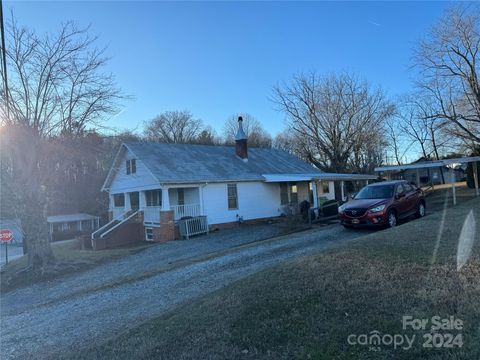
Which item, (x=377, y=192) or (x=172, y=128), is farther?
(x=172, y=128)

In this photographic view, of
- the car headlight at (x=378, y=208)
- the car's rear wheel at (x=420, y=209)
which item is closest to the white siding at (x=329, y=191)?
the car's rear wheel at (x=420, y=209)

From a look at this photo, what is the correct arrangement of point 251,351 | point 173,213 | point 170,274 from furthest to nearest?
point 173,213 → point 170,274 → point 251,351

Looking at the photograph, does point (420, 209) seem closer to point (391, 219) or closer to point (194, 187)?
point (391, 219)

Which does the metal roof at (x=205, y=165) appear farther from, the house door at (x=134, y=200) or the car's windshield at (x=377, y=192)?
the car's windshield at (x=377, y=192)

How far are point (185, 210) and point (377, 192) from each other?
34.3 feet

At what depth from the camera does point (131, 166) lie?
2409 centimetres

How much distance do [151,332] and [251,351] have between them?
1857mm

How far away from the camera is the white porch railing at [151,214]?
2178cm

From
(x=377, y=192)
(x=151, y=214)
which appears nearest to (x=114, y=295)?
(x=377, y=192)

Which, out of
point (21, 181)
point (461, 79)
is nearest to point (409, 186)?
point (21, 181)

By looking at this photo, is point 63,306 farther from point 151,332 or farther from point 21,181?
point 21,181

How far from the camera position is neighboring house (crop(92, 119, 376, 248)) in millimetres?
21266

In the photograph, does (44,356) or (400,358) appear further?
(44,356)

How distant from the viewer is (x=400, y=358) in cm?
375
